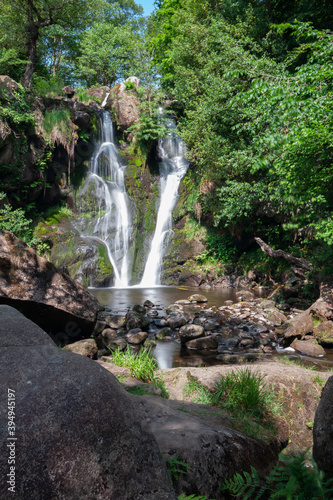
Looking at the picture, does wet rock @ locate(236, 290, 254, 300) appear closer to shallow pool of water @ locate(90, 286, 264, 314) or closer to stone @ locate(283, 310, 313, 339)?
shallow pool of water @ locate(90, 286, 264, 314)

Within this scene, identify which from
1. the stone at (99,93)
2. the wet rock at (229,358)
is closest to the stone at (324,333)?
the wet rock at (229,358)

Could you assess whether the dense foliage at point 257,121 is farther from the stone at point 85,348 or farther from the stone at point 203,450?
the stone at point 85,348

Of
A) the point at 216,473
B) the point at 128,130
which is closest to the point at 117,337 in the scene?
the point at 216,473

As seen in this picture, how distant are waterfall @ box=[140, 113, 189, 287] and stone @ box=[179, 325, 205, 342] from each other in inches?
379

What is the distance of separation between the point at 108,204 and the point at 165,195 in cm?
421

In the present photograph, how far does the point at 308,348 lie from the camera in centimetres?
715

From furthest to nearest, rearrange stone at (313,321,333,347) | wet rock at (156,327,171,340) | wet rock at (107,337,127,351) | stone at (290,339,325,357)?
wet rock at (156,327,171,340) < stone at (313,321,333,347) < wet rock at (107,337,127,351) < stone at (290,339,325,357)

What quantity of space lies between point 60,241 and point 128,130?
10200mm

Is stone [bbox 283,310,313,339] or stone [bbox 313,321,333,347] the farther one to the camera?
stone [bbox 283,310,313,339]

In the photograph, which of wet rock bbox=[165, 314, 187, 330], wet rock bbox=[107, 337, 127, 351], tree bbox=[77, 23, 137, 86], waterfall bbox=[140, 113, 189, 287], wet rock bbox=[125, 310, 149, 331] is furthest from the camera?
tree bbox=[77, 23, 137, 86]

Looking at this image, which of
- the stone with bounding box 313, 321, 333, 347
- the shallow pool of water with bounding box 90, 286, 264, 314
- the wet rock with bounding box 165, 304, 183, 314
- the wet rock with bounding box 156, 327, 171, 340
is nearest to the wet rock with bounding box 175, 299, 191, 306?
the shallow pool of water with bounding box 90, 286, 264, 314

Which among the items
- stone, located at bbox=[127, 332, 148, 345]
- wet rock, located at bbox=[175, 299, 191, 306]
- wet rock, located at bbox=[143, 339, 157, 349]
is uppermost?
wet rock, located at bbox=[175, 299, 191, 306]

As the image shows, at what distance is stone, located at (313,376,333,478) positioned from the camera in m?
2.16

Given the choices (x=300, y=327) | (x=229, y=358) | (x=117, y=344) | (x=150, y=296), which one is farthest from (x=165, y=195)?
(x=229, y=358)
